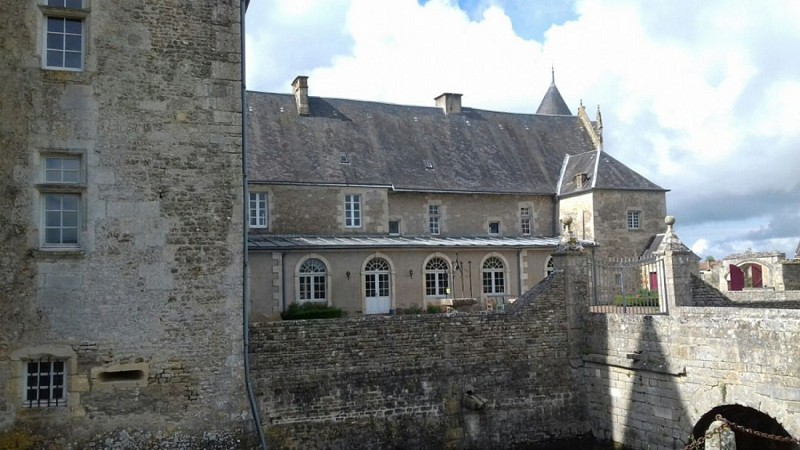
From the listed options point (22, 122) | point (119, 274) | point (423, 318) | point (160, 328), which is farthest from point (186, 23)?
point (423, 318)

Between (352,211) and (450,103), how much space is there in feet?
25.4

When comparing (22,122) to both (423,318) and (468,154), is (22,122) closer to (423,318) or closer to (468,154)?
(423,318)

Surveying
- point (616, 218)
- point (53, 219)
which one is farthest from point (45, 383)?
point (616, 218)

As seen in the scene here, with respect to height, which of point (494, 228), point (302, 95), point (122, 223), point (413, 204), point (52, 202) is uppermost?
point (302, 95)

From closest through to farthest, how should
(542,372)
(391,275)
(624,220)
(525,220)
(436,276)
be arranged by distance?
(542,372), (391,275), (436,276), (624,220), (525,220)

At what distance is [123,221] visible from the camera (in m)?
9.52

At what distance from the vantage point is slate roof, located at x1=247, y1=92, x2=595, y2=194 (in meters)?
23.2

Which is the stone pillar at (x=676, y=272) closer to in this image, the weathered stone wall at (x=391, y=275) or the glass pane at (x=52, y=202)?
the glass pane at (x=52, y=202)

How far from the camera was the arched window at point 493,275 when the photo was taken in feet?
78.3

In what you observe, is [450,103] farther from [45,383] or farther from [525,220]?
[45,383]

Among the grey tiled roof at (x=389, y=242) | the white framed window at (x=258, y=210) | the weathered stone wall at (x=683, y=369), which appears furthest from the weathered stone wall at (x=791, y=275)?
the white framed window at (x=258, y=210)

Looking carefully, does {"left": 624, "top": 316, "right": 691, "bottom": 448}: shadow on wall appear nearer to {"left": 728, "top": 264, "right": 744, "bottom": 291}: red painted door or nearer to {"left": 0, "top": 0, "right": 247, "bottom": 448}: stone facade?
{"left": 0, "top": 0, "right": 247, "bottom": 448}: stone facade

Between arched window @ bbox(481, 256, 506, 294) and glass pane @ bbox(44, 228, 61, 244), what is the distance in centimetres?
1641

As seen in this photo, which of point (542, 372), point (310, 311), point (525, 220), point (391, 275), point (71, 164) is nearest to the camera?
point (71, 164)
